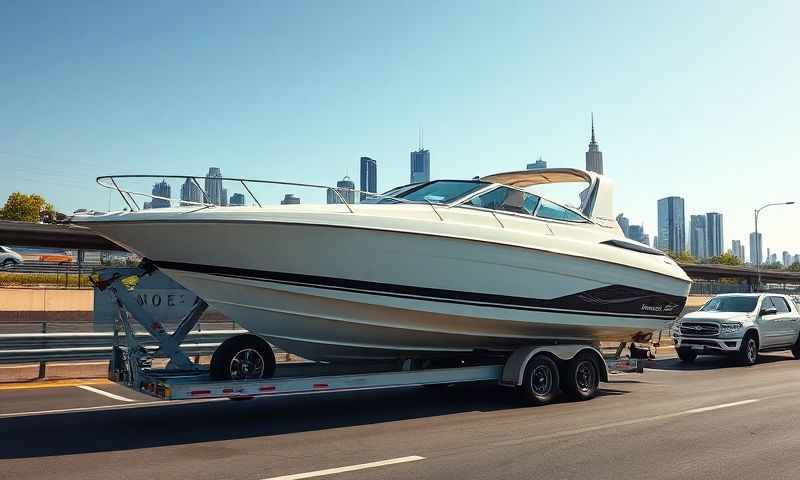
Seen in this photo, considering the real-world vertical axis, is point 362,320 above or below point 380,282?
below

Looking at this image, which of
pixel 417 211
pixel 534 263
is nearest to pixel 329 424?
pixel 417 211

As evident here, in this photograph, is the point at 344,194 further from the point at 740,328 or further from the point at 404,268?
the point at 740,328

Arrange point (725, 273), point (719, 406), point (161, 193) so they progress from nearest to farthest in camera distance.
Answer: point (161, 193), point (719, 406), point (725, 273)

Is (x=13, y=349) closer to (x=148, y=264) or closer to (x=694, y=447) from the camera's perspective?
(x=148, y=264)

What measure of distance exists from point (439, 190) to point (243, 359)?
334 cm

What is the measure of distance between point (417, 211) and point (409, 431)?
2.50 m

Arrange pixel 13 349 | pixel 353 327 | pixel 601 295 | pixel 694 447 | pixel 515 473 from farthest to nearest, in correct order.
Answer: pixel 13 349, pixel 601 295, pixel 353 327, pixel 694 447, pixel 515 473

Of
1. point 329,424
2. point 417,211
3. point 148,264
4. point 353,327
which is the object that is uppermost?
point 417,211

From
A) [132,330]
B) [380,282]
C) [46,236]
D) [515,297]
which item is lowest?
[132,330]

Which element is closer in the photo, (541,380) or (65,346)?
(541,380)

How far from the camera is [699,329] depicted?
14.5 metres

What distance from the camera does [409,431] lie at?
268 inches

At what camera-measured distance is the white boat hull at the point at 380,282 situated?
22.1 ft

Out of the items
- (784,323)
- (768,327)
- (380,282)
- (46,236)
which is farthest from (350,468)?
(46,236)
